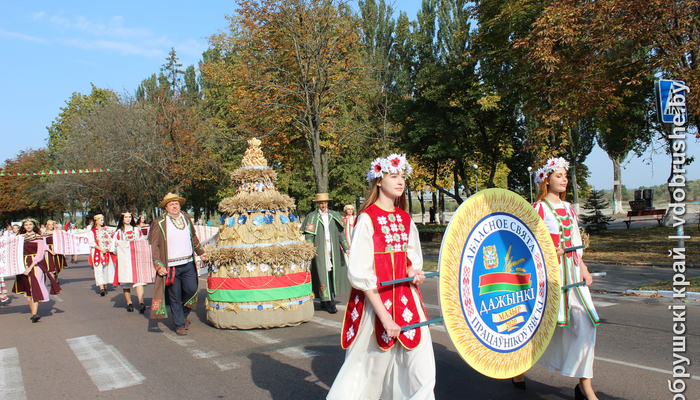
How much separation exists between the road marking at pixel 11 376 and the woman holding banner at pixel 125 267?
313 centimetres

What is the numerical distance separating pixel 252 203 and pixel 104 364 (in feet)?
9.63

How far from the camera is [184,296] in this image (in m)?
8.22

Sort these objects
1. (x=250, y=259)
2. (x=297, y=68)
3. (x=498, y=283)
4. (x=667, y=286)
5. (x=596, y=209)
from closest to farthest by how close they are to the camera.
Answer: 1. (x=498, y=283)
2. (x=250, y=259)
3. (x=667, y=286)
4. (x=297, y=68)
5. (x=596, y=209)

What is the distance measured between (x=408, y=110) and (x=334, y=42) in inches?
432

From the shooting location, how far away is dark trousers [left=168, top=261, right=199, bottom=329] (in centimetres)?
806

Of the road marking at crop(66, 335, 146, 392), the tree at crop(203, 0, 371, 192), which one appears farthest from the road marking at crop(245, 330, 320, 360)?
the tree at crop(203, 0, 371, 192)

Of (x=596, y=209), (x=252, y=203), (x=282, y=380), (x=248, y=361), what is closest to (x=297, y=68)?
(x=252, y=203)

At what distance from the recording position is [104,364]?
21.2 ft

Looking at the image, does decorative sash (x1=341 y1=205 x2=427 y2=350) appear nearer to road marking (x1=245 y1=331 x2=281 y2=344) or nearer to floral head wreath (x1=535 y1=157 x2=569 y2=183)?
floral head wreath (x1=535 y1=157 x2=569 y2=183)

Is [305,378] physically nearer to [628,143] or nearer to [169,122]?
[628,143]

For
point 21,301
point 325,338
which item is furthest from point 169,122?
point 325,338

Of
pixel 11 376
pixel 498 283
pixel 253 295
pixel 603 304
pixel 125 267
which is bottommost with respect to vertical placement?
pixel 603 304

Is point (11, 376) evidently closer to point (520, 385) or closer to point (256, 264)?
point (256, 264)

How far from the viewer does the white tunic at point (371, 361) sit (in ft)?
11.2
